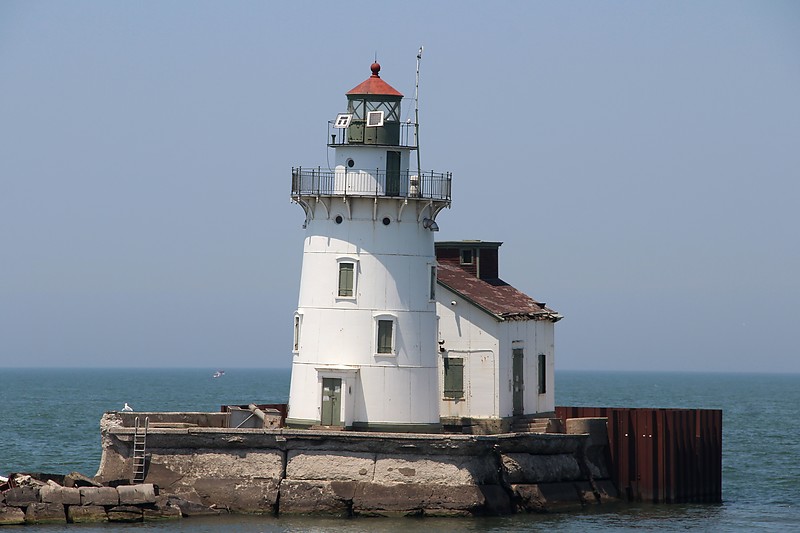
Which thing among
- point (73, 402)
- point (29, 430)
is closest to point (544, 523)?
point (29, 430)

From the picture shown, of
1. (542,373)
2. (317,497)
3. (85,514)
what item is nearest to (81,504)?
(85,514)

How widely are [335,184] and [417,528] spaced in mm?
9258

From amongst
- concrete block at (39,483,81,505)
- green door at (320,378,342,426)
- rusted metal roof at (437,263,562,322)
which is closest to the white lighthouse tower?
green door at (320,378,342,426)

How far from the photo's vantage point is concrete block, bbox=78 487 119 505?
3388 centimetres

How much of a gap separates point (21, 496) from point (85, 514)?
152 cm

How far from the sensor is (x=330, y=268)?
3759cm

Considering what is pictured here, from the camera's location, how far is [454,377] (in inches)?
1599

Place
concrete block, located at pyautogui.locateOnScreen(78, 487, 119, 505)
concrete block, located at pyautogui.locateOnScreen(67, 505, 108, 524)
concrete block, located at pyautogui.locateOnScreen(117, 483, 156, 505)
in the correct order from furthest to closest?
concrete block, located at pyautogui.locateOnScreen(117, 483, 156, 505)
concrete block, located at pyautogui.locateOnScreen(78, 487, 119, 505)
concrete block, located at pyautogui.locateOnScreen(67, 505, 108, 524)

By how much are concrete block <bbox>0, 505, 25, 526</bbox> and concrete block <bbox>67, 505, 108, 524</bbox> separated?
1.05 meters

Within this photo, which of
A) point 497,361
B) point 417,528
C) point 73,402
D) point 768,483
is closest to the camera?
point 417,528

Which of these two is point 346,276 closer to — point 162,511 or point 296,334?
point 296,334

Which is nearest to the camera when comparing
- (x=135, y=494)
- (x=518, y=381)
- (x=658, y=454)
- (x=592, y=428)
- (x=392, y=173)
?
(x=135, y=494)

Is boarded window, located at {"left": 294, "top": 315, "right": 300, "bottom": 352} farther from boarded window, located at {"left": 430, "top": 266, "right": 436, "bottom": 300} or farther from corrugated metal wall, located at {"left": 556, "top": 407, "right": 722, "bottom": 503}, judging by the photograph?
corrugated metal wall, located at {"left": 556, "top": 407, "right": 722, "bottom": 503}

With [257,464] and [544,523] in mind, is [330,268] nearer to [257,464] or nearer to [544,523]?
[257,464]
